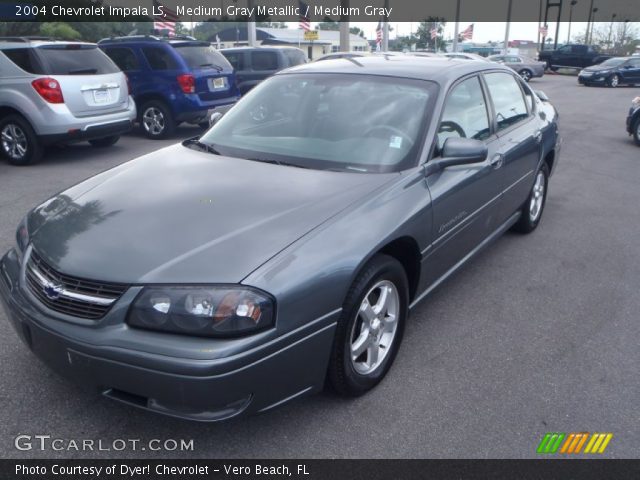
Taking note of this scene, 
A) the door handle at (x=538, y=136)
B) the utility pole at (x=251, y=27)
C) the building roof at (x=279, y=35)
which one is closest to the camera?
the door handle at (x=538, y=136)

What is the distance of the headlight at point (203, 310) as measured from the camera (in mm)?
2221

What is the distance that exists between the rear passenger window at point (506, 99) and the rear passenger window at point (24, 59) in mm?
6276

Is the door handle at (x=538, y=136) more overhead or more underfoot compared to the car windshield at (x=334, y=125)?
more underfoot

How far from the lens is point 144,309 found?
7.38 feet

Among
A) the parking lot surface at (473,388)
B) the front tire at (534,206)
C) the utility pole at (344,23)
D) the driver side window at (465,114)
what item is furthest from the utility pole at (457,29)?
the driver side window at (465,114)

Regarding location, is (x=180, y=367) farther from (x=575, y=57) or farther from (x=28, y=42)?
(x=575, y=57)

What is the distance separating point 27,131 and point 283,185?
642 cm

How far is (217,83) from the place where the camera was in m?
10.7

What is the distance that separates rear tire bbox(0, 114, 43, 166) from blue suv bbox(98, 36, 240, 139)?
110 inches

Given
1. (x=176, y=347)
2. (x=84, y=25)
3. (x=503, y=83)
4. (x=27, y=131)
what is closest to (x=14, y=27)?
(x=84, y=25)

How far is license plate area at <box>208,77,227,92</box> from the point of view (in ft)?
34.7

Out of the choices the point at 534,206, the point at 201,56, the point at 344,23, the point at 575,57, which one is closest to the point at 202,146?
the point at 534,206

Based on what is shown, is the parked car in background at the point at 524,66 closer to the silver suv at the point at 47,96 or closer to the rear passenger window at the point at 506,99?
the silver suv at the point at 47,96

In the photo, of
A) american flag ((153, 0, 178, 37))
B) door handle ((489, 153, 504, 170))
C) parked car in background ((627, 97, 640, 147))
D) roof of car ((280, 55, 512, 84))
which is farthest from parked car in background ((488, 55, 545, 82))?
door handle ((489, 153, 504, 170))
